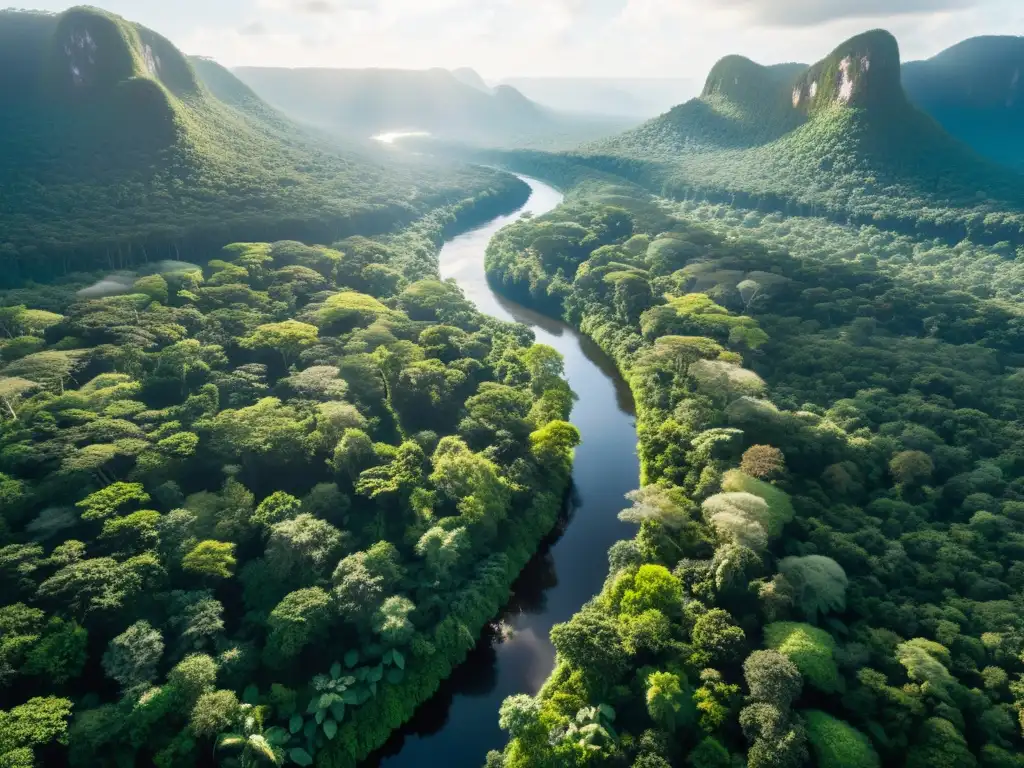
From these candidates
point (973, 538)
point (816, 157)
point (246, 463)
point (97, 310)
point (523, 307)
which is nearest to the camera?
point (973, 538)

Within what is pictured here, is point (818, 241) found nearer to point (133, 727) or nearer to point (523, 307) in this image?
point (523, 307)

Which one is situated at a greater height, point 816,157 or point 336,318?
point 816,157

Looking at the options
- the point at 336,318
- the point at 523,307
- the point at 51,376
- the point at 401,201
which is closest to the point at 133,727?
the point at 51,376

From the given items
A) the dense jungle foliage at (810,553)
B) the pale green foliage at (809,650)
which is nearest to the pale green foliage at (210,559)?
the dense jungle foliage at (810,553)

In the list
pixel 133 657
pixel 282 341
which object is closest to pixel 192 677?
pixel 133 657

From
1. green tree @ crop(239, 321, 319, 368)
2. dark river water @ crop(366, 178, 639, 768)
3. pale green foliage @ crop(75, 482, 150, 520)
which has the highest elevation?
green tree @ crop(239, 321, 319, 368)

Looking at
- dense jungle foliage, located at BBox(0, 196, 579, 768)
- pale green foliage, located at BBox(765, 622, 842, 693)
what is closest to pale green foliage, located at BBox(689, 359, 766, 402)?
dense jungle foliage, located at BBox(0, 196, 579, 768)

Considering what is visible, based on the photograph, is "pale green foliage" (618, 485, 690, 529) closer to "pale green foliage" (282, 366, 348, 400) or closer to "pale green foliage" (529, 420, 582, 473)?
"pale green foliage" (529, 420, 582, 473)

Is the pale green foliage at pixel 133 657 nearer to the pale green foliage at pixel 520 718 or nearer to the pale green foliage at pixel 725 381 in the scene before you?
the pale green foliage at pixel 520 718
